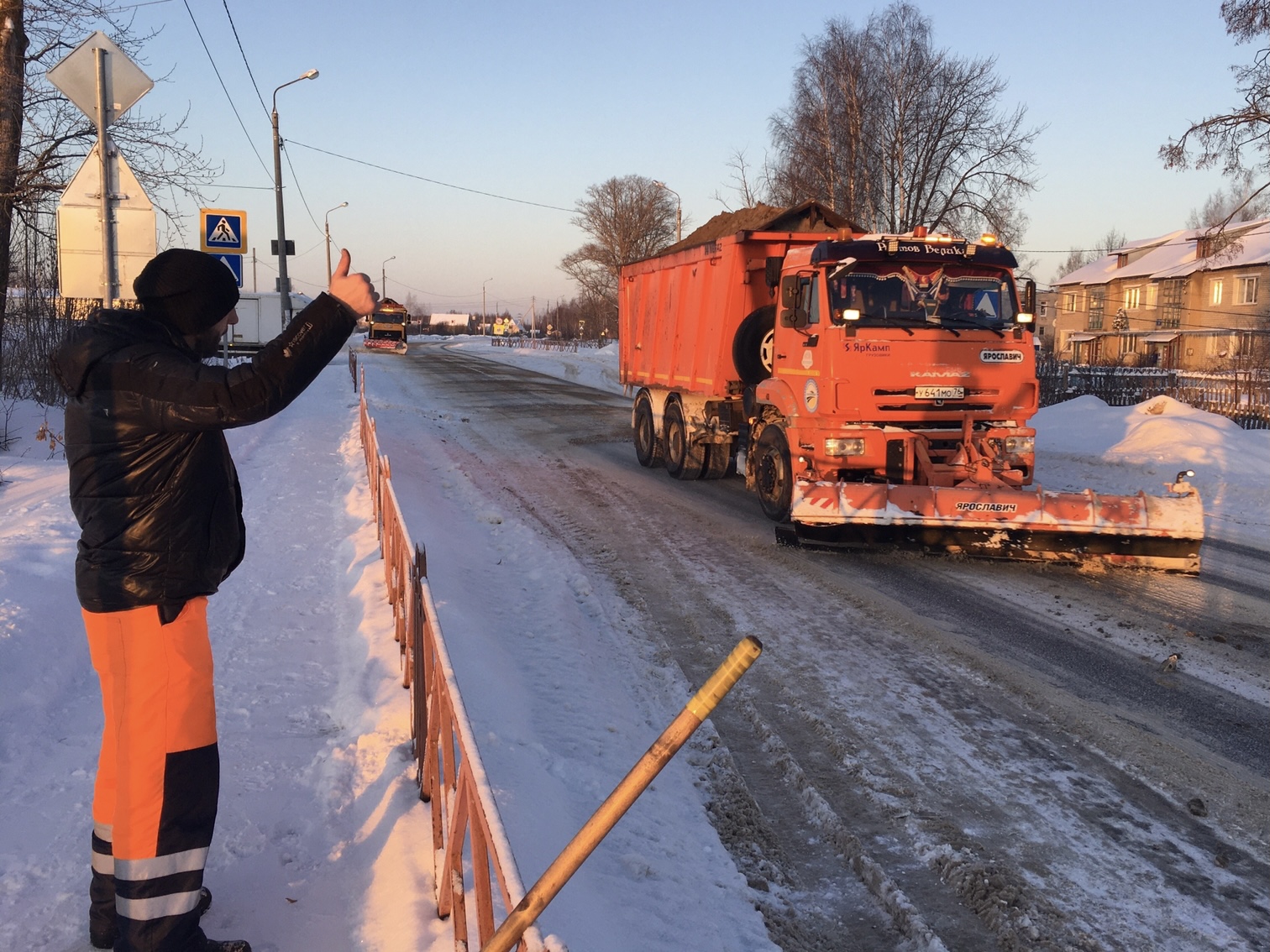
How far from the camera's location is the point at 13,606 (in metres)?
5.42

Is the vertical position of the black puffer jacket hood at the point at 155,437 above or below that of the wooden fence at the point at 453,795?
above

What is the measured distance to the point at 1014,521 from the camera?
8.08 meters

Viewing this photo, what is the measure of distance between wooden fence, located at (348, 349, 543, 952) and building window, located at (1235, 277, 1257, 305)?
5534 cm

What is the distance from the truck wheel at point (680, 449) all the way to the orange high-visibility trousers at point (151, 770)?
10509 mm

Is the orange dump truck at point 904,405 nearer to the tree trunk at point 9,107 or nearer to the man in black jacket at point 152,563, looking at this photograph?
the man in black jacket at point 152,563

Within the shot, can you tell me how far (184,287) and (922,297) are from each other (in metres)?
7.72

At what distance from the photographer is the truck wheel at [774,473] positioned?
381 inches

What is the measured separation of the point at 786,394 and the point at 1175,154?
1433 centimetres

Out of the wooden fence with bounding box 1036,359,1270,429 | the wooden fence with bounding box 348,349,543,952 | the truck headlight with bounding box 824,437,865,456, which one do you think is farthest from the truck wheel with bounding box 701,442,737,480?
the wooden fence with bounding box 1036,359,1270,429

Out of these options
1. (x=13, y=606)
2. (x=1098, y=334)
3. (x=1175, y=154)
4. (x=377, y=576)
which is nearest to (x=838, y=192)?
(x=1175, y=154)

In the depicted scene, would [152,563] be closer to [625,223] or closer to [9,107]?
[9,107]

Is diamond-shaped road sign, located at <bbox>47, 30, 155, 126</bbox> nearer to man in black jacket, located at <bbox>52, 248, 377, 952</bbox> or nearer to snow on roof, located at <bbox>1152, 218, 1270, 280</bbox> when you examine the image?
man in black jacket, located at <bbox>52, 248, 377, 952</bbox>

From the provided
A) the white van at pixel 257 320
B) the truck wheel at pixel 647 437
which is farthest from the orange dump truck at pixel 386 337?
the truck wheel at pixel 647 437

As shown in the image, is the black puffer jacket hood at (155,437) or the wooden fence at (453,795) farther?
the black puffer jacket hood at (155,437)
